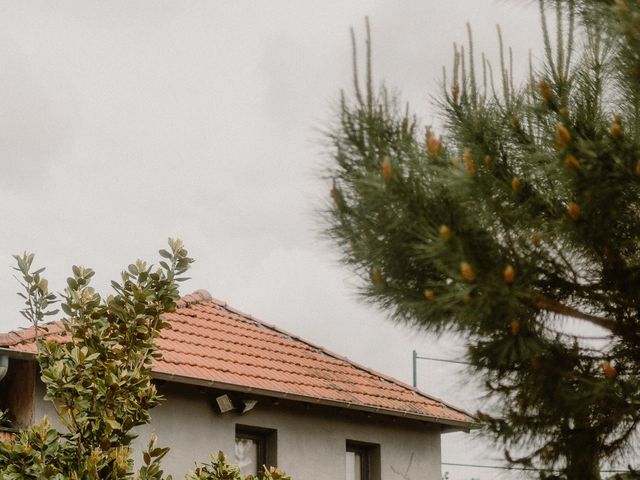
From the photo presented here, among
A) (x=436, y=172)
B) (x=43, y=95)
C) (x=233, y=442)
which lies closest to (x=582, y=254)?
(x=436, y=172)

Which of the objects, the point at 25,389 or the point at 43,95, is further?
the point at 43,95

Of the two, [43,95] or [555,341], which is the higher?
[43,95]

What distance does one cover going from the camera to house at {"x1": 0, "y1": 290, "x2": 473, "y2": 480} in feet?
35.7

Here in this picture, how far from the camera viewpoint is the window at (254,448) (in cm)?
1205

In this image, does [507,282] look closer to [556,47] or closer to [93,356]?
[556,47]

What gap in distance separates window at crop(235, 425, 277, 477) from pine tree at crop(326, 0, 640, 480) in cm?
558

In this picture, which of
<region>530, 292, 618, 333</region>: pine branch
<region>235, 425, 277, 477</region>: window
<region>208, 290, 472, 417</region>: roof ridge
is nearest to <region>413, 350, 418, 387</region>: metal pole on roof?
<region>208, 290, 472, 417</region>: roof ridge

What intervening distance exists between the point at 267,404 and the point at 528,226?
6632 millimetres

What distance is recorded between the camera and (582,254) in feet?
21.0

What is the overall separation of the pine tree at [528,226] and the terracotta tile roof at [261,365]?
15.1ft

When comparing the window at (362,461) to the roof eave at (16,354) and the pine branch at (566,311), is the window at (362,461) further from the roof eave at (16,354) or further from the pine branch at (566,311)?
the pine branch at (566,311)

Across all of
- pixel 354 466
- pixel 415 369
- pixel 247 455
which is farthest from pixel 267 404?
pixel 415 369

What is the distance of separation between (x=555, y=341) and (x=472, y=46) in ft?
7.01

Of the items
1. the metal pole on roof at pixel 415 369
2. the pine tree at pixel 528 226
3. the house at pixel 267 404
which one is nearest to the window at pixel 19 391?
the house at pixel 267 404
